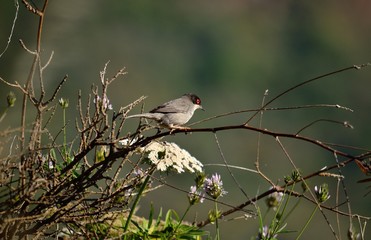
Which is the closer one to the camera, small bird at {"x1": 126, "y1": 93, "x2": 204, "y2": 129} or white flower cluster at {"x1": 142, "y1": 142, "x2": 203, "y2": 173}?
white flower cluster at {"x1": 142, "y1": 142, "x2": 203, "y2": 173}

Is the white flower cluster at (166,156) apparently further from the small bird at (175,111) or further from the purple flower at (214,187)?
the small bird at (175,111)

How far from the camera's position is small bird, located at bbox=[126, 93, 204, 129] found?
296cm

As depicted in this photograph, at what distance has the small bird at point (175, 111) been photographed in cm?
296

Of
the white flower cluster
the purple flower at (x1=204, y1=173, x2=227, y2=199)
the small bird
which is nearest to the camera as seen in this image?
the white flower cluster

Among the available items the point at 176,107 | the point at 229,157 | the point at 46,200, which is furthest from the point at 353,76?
the point at 46,200

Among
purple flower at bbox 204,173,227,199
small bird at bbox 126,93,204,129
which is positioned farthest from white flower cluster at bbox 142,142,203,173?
small bird at bbox 126,93,204,129

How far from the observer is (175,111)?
10.3ft

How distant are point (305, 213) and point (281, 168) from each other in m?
0.98

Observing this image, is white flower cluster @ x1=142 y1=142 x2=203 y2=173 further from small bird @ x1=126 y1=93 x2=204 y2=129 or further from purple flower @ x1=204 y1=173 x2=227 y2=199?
small bird @ x1=126 y1=93 x2=204 y2=129

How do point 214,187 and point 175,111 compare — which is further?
point 175,111

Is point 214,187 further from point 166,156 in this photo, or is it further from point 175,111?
point 175,111

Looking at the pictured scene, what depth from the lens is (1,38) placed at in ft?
16.4

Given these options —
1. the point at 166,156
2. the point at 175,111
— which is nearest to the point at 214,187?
the point at 166,156

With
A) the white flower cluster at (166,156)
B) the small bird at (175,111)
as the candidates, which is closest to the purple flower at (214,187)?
the white flower cluster at (166,156)
